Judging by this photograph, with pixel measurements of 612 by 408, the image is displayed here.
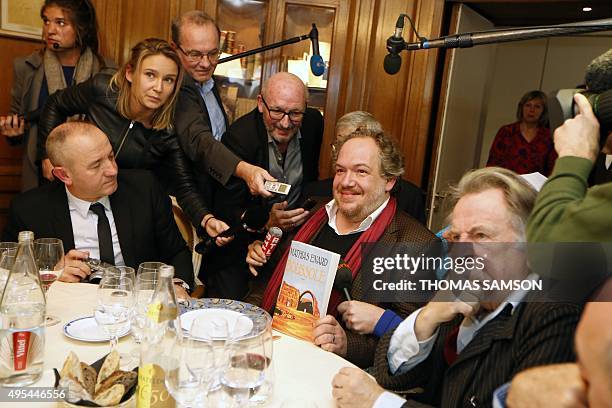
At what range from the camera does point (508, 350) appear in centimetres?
110

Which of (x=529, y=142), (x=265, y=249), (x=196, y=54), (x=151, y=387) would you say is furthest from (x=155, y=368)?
(x=529, y=142)

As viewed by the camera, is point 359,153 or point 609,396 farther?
point 359,153

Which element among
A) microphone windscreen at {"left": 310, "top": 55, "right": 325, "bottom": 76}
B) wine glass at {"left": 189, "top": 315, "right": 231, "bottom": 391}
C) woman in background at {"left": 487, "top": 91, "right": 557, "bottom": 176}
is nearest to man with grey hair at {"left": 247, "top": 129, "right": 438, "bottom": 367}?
wine glass at {"left": 189, "top": 315, "right": 231, "bottom": 391}

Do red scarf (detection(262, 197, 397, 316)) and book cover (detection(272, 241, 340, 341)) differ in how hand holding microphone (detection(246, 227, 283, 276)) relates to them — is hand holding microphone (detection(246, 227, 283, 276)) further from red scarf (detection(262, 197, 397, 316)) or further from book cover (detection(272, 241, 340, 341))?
book cover (detection(272, 241, 340, 341))

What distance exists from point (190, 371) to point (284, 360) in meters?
0.37

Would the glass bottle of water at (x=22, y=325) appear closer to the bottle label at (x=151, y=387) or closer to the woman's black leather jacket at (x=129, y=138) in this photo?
the bottle label at (x=151, y=387)

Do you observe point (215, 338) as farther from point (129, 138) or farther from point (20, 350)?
point (129, 138)

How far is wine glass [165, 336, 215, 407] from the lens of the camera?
94 cm

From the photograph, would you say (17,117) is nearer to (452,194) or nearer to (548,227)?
(452,194)

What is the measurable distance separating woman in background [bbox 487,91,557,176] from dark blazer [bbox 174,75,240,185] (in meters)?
2.73

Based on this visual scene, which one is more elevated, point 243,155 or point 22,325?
point 243,155

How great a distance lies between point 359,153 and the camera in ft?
6.30

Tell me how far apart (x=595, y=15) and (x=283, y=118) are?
7.51 ft

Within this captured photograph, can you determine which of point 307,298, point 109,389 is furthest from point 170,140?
point 109,389
